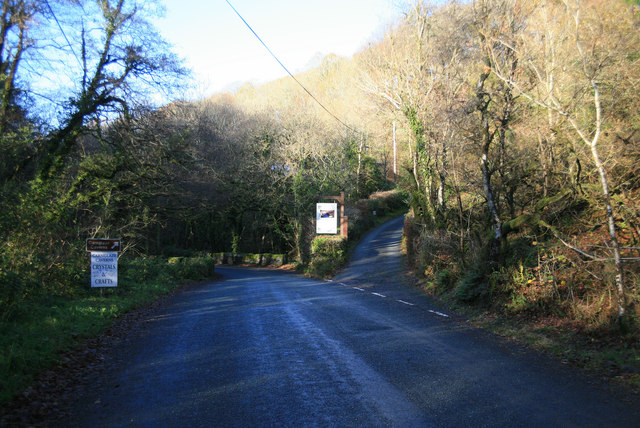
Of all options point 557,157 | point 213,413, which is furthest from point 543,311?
point 213,413

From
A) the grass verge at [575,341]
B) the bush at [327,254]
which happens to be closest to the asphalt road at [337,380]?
the grass verge at [575,341]

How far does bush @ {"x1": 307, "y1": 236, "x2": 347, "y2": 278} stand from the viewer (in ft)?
93.4

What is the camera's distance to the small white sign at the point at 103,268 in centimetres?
1291

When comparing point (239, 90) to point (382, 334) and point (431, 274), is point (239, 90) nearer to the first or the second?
point (431, 274)

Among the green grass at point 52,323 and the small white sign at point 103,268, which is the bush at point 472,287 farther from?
the small white sign at point 103,268

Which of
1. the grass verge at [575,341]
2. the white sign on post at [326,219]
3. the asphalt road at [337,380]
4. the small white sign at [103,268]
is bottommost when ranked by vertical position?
the asphalt road at [337,380]

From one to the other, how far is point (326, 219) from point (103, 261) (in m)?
19.2

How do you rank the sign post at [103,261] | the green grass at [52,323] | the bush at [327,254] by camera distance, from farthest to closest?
the bush at [327,254] → the sign post at [103,261] → the green grass at [52,323]

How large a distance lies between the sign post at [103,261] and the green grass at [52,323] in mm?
537

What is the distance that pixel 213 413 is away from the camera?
16.0 ft

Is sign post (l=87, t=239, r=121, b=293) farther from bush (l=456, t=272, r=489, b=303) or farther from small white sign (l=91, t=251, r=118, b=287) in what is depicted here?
bush (l=456, t=272, r=489, b=303)

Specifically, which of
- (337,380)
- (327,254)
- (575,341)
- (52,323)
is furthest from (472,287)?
(327,254)

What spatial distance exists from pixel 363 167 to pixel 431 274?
33806 millimetres

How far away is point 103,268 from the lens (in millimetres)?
13047
